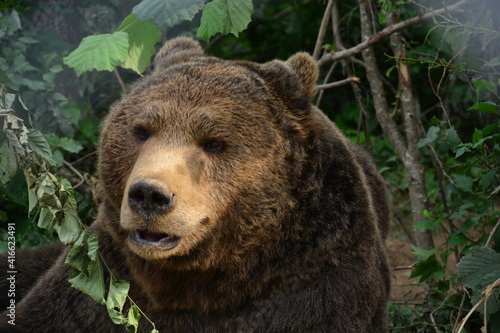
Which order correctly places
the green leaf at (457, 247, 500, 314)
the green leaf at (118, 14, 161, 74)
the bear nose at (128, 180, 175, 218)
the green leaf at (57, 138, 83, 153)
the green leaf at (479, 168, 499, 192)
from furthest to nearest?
the green leaf at (57, 138, 83, 153) → the green leaf at (479, 168, 499, 192) → the green leaf at (118, 14, 161, 74) → the green leaf at (457, 247, 500, 314) → the bear nose at (128, 180, 175, 218)

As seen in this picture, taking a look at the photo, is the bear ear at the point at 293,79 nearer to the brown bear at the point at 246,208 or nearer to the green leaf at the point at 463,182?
the brown bear at the point at 246,208

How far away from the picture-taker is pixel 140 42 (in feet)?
17.1

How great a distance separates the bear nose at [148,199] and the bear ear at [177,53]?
1.41 meters

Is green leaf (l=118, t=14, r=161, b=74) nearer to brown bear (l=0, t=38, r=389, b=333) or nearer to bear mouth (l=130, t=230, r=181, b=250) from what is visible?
brown bear (l=0, t=38, r=389, b=333)

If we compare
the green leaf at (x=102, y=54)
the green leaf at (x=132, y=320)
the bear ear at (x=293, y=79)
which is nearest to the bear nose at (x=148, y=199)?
the green leaf at (x=132, y=320)

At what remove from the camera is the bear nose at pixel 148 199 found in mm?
3434

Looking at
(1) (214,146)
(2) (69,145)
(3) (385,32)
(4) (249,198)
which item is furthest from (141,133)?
(3) (385,32)

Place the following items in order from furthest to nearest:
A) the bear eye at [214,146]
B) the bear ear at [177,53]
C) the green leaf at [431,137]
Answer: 1. the green leaf at [431,137]
2. the bear ear at [177,53]
3. the bear eye at [214,146]

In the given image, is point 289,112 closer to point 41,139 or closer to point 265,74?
point 265,74

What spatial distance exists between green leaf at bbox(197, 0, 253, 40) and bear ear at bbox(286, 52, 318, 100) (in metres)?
0.45

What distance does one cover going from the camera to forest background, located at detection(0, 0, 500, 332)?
4461mm

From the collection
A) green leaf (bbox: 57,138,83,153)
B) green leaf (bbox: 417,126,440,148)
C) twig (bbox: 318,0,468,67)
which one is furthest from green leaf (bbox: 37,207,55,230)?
twig (bbox: 318,0,468,67)

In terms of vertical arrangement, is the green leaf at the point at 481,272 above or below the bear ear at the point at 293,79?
below

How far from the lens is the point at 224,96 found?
4113 mm
